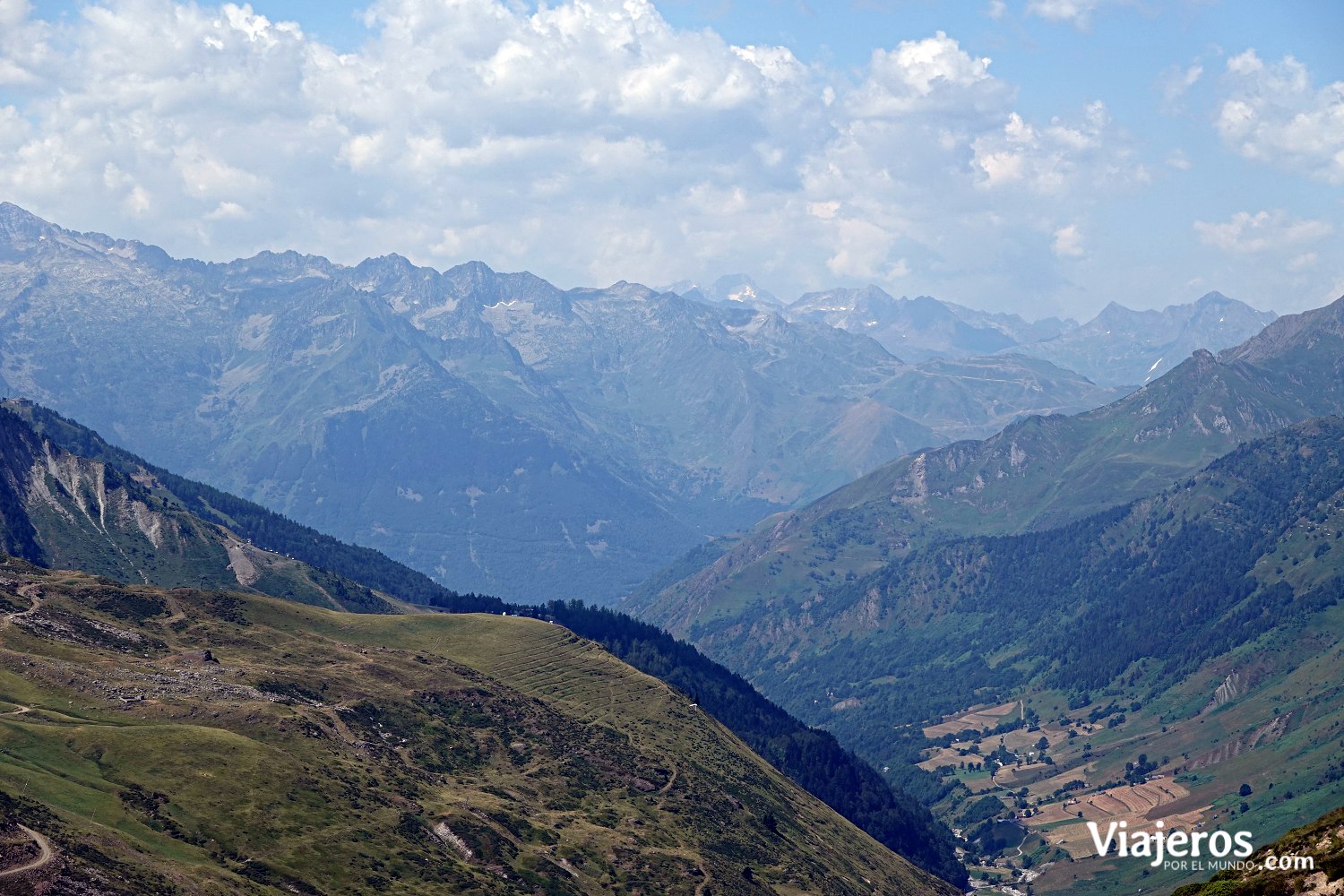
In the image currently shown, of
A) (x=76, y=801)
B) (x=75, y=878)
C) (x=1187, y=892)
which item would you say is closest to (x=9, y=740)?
(x=76, y=801)

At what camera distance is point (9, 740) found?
639 ft

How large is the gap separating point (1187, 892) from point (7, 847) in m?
129

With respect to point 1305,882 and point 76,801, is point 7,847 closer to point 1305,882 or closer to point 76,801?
point 76,801

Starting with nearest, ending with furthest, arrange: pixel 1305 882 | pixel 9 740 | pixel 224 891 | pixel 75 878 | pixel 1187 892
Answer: pixel 1305 882
pixel 1187 892
pixel 75 878
pixel 224 891
pixel 9 740

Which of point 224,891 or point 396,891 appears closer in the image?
point 224,891

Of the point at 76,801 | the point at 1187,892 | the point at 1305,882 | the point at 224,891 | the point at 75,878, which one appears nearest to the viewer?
the point at 1305,882

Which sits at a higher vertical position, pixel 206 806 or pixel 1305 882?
pixel 1305 882

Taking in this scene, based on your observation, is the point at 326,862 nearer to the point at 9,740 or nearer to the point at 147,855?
the point at 147,855

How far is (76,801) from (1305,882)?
15066cm

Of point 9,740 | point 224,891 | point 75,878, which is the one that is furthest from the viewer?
point 9,740

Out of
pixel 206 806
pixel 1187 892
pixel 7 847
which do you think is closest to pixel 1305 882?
pixel 1187 892

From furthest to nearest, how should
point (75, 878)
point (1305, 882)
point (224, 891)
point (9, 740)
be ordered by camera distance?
point (9, 740)
point (224, 891)
point (75, 878)
point (1305, 882)

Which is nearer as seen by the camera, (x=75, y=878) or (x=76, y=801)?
(x=75, y=878)

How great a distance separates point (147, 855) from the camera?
171 meters
